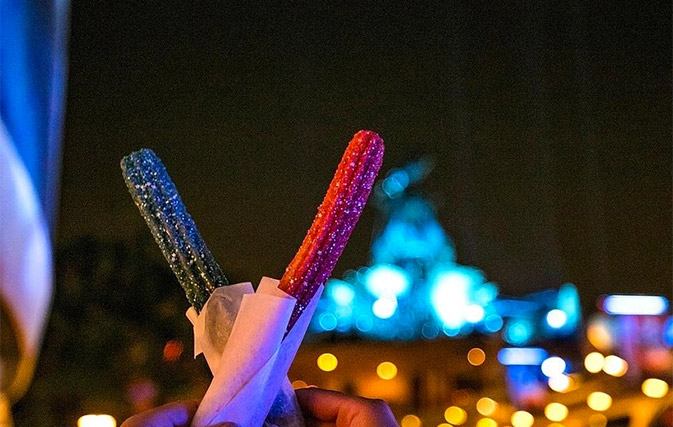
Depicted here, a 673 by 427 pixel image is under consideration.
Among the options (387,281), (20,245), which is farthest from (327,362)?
(20,245)

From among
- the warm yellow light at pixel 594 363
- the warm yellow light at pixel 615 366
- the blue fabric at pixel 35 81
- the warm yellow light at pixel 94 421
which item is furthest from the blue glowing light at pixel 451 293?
the blue fabric at pixel 35 81

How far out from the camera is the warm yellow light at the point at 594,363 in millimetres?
11398

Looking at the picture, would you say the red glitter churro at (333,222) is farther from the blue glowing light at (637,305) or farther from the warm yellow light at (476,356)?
the warm yellow light at (476,356)

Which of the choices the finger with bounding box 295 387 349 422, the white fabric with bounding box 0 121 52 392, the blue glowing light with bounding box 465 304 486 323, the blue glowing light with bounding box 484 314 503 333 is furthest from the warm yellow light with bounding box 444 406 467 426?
the finger with bounding box 295 387 349 422

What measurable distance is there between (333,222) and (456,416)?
35.7 ft

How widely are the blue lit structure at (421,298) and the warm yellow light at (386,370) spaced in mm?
558

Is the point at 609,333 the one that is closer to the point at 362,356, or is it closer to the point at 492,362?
the point at 492,362

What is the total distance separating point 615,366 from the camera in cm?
1098

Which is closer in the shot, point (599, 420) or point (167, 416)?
point (167, 416)

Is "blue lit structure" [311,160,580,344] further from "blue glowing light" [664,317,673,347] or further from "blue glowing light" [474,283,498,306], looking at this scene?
"blue glowing light" [664,317,673,347]

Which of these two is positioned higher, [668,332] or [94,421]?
[668,332]

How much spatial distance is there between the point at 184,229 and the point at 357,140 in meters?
0.30

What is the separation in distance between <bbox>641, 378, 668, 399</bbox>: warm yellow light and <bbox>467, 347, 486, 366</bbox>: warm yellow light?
8.18m

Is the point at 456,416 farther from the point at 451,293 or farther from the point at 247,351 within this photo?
the point at 247,351
